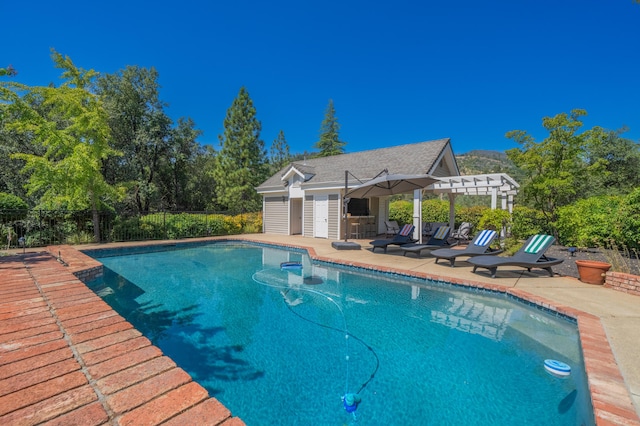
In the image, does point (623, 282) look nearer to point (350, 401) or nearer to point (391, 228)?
point (350, 401)

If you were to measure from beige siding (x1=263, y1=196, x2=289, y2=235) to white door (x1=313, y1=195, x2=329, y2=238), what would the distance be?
244cm

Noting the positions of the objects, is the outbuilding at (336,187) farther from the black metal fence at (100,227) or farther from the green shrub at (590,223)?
the green shrub at (590,223)

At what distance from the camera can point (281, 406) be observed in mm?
2986

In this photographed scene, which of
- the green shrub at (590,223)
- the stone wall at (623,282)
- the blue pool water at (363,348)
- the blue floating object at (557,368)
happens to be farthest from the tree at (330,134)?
the blue floating object at (557,368)

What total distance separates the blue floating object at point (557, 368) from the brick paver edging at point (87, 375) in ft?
12.8

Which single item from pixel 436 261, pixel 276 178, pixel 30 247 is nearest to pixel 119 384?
pixel 436 261

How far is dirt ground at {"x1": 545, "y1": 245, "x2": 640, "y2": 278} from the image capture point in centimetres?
652

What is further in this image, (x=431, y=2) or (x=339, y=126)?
(x=339, y=126)

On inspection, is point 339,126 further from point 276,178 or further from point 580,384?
point 580,384

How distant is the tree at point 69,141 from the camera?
10281mm

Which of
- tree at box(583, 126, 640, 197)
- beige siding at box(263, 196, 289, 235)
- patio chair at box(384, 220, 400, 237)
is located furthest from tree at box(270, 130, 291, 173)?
tree at box(583, 126, 640, 197)

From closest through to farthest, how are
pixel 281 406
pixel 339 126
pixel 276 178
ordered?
1. pixel 281 406
2. pixel 276 178
3. pixel 339 126

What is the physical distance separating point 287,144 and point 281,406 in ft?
129

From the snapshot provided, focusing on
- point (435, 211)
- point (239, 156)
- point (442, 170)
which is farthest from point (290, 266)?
point (239, 156)
